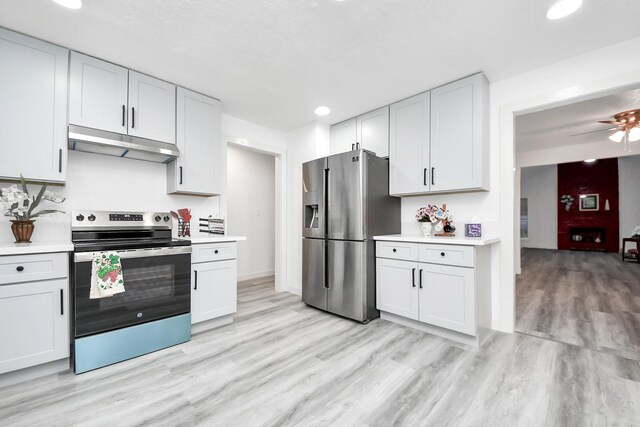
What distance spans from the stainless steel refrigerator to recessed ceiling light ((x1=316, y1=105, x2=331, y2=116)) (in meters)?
0.68

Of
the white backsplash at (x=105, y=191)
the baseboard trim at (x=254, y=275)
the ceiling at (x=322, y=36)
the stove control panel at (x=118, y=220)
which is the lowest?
the baseboard trim at (x=254, y=275)

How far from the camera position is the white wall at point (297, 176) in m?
3.91

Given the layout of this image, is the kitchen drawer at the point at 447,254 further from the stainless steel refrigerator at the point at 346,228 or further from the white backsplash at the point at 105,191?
the white backsplash at the point at 105,191

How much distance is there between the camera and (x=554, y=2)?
1.74m

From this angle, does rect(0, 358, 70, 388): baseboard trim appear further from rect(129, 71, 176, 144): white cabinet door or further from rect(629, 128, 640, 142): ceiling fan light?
rect(629, 128, 640, 142): ceiling fan light

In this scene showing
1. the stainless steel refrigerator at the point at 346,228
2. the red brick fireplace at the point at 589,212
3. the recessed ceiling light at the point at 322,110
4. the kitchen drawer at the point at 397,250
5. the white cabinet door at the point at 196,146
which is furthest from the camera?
the red brick fireplace at the point at 589,212

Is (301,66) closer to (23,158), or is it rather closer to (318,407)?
(23,158)

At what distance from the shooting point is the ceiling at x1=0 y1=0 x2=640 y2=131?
1.80 m

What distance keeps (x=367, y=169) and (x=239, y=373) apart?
2191 mm

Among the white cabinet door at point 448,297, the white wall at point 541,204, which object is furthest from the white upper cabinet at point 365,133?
the white wall at point 541,204

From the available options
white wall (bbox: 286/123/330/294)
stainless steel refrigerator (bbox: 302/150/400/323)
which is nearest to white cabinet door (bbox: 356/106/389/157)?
stainless steel refrigerator (bbox: 302/150/400/323)

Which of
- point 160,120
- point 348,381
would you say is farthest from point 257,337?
point 160,120

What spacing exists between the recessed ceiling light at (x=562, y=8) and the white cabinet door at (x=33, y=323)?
381cm

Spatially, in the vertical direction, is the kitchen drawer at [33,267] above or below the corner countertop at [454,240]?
below
